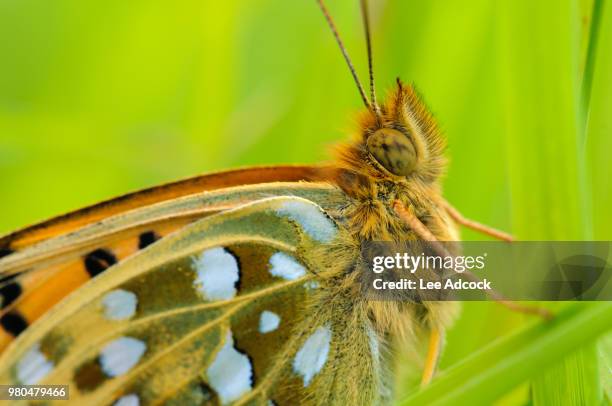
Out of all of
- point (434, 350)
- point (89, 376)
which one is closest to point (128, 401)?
point (89, 376)

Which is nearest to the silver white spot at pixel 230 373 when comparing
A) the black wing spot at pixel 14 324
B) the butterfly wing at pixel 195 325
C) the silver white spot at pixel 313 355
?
the butterfly wing at pixel 195 325

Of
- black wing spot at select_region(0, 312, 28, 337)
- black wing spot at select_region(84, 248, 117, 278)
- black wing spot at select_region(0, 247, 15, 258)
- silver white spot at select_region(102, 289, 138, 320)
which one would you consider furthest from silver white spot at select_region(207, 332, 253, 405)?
black wing spot at select_region(0, 247, 15, 258)

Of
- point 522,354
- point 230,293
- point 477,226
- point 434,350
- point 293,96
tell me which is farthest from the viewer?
point 293,96

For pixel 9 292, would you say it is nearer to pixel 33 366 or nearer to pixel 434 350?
pixel 33 366

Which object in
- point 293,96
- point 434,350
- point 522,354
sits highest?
point 293,96

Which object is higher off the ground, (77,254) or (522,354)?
(77,254)

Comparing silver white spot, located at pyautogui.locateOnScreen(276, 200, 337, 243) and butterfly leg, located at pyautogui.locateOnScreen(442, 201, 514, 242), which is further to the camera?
butterfly leg, located at pyautogui.locateOnScreen(442, 201, 514, 242)

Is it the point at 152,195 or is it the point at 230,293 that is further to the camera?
the point at 152,195

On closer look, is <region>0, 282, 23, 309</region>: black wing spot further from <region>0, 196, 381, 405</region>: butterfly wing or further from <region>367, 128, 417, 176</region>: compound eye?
<region>367, 128, 417, 176</region>: compound eye
